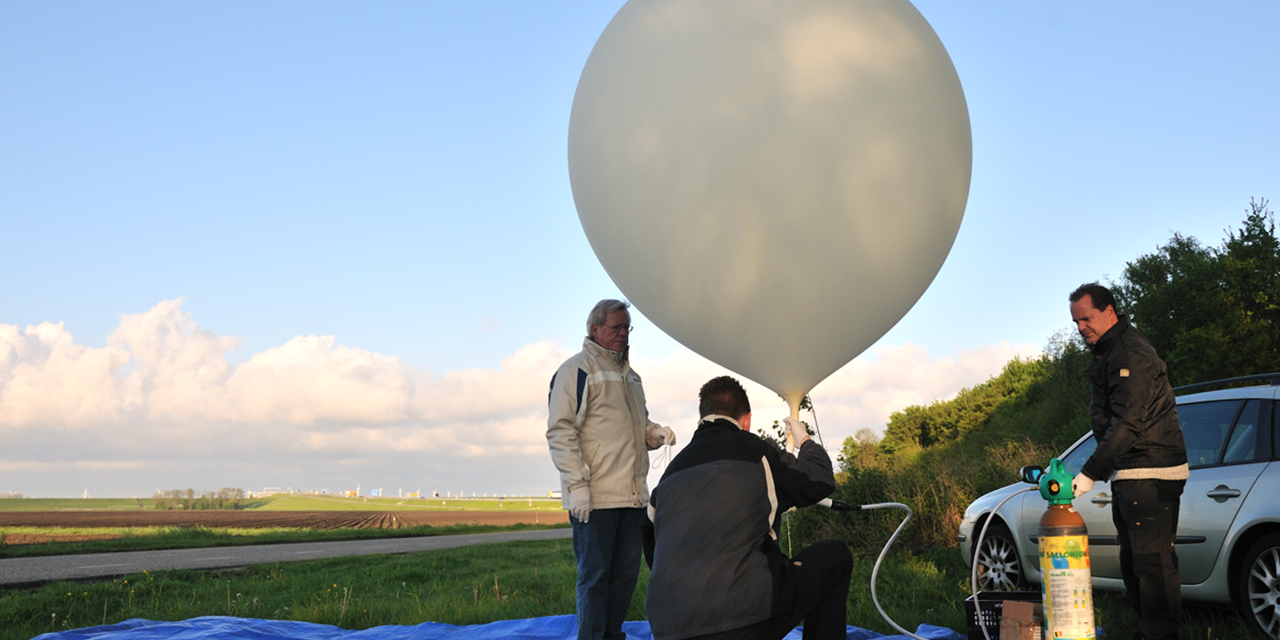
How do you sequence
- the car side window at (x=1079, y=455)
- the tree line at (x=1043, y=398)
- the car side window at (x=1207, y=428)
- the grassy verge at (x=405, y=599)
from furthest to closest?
the tree line at (x=1043, y=398) → the car side window at (x=1079, y=455) → the grassy verge at (x=405, y=599) → the car side window at (x=1207, y=428)

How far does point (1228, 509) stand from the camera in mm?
4352

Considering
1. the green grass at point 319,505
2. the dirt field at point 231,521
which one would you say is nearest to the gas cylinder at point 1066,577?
the dirt field at point 231,521

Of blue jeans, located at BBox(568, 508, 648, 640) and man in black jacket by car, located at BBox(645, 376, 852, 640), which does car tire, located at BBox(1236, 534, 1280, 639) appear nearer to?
man in black jacket by car, located at BBox(645, 376, 852, 640)

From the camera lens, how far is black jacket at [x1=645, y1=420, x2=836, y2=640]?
2656mm

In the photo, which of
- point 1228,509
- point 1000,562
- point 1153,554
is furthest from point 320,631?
point 1228,509

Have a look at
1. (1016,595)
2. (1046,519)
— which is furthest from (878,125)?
(1016,595)

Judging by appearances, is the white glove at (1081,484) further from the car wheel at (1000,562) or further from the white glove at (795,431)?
the car wheel at (1000,562)

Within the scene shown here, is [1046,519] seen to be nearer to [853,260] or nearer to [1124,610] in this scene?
[853,260]

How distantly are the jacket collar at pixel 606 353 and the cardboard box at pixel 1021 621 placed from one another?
1.99 meters

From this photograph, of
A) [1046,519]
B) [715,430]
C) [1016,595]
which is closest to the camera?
[1046,519]

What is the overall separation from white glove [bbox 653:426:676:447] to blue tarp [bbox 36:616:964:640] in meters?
1.22

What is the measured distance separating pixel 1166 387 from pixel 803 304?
1.61 m

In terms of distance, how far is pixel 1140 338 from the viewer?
3527 mm

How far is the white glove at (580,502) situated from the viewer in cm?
369
